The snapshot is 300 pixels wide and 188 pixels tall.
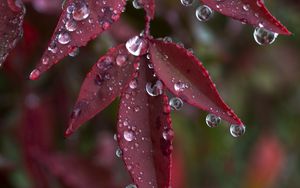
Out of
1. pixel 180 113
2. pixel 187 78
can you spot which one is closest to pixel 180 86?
pixel 187 78

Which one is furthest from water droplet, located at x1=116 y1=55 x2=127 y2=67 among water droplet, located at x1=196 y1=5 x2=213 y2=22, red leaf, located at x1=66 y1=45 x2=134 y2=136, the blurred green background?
the blurred green background

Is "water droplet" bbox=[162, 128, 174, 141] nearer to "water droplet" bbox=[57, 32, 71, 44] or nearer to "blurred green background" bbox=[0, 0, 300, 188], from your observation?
"water droplet" bbox=[57, 32, 71, 44]

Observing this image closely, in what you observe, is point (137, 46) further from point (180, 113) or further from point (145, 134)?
point (180, 113)

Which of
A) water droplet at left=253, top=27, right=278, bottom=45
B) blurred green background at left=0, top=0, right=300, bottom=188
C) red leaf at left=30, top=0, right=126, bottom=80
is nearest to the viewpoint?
red leaf at left=30, top=0, right=126, bottom=80

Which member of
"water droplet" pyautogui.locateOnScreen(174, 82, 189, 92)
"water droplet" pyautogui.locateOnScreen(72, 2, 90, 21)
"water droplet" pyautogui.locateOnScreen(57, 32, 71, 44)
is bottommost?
"water droplet" pyautogui.locateOnScreen(174, 82, 189, 92)

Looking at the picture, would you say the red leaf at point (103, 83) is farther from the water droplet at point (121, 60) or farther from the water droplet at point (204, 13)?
the water droplet at point (204, 13)

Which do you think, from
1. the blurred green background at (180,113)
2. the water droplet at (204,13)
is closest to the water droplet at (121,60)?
the water droplet at (204,13)
